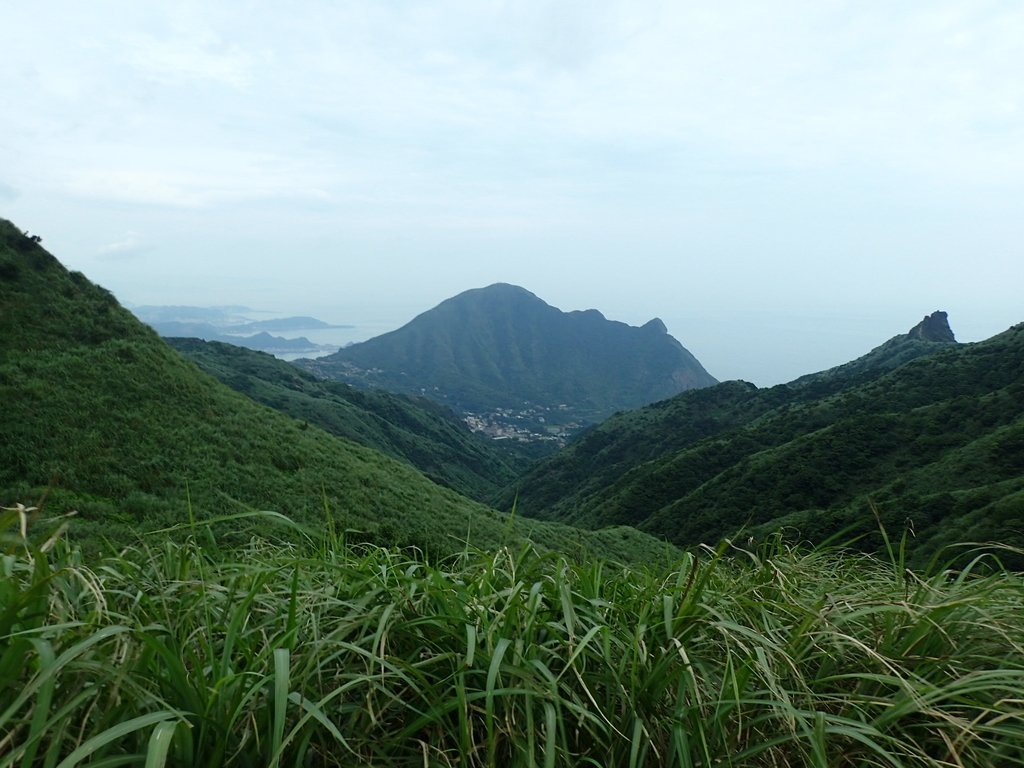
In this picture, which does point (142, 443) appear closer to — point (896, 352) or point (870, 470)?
point (870, 470)

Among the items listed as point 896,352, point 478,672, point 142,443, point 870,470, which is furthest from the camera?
point 896,352

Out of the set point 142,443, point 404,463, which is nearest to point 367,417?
point 404,463

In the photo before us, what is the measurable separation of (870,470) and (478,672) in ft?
163

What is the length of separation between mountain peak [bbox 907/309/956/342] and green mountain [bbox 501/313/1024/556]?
41.1 metres

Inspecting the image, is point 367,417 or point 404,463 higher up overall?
point 404,463

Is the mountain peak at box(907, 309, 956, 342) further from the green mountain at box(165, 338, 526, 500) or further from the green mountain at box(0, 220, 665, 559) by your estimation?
the green mountain at box(0, 220, 665, 559)

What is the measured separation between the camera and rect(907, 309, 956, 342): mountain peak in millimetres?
106375

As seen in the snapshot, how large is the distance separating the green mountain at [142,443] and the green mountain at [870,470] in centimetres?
1375

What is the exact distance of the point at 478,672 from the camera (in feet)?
6.48

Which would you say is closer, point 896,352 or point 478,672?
point 478,672

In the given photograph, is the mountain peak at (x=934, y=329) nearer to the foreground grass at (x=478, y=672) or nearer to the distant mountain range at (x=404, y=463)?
the distant mountain range at (x=404, y=463)

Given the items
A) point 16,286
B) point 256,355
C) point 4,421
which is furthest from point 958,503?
point 256,355

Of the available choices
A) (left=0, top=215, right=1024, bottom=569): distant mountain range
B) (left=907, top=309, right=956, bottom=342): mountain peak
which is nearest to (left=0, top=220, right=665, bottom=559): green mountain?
(left=0, top=215, right=1024, bottom=569): distant mountain range

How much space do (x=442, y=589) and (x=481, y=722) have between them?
0.57 metres
